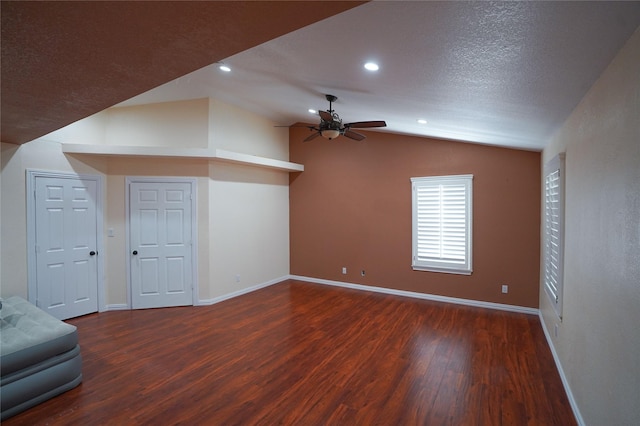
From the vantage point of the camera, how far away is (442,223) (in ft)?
18.6

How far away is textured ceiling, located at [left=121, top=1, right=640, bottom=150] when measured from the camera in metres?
1.46

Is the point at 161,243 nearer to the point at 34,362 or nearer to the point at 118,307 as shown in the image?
the point at 118,307

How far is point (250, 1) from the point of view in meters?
1.11

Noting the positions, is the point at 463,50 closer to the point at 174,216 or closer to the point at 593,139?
the point at 593,139

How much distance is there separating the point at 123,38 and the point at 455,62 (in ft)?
6.17

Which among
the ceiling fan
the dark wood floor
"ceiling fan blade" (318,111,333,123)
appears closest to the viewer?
the dark wood floor

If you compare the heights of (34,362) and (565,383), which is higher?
(34,362)

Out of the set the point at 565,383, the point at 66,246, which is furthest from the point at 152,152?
the point at 565,383

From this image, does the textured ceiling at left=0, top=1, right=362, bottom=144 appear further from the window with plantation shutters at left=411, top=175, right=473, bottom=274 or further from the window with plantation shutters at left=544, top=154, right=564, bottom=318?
the window with plantation shutters at left=411, top=175, right=473, bottom=274

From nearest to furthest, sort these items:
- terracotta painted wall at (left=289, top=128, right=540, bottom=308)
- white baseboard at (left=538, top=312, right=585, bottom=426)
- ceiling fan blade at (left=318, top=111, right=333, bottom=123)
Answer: white baseboard at (left=538, top=312, right=585, bottom=426) < ceiling fan blade at (left=318, top=111, right=333, bottom=123) < terracotta painted wall at (left=289, top=128, right=540, bottom=308)

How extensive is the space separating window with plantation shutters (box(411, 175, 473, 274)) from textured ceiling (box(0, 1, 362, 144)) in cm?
488

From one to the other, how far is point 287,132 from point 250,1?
6313 millimetres

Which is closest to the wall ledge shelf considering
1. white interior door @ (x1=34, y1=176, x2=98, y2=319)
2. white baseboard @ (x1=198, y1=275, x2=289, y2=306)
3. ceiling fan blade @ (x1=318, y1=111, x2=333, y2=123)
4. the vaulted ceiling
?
white interior door @ (x1=34, y1=176, x2=98, y2=319)

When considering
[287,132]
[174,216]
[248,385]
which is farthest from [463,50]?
[287,132]
